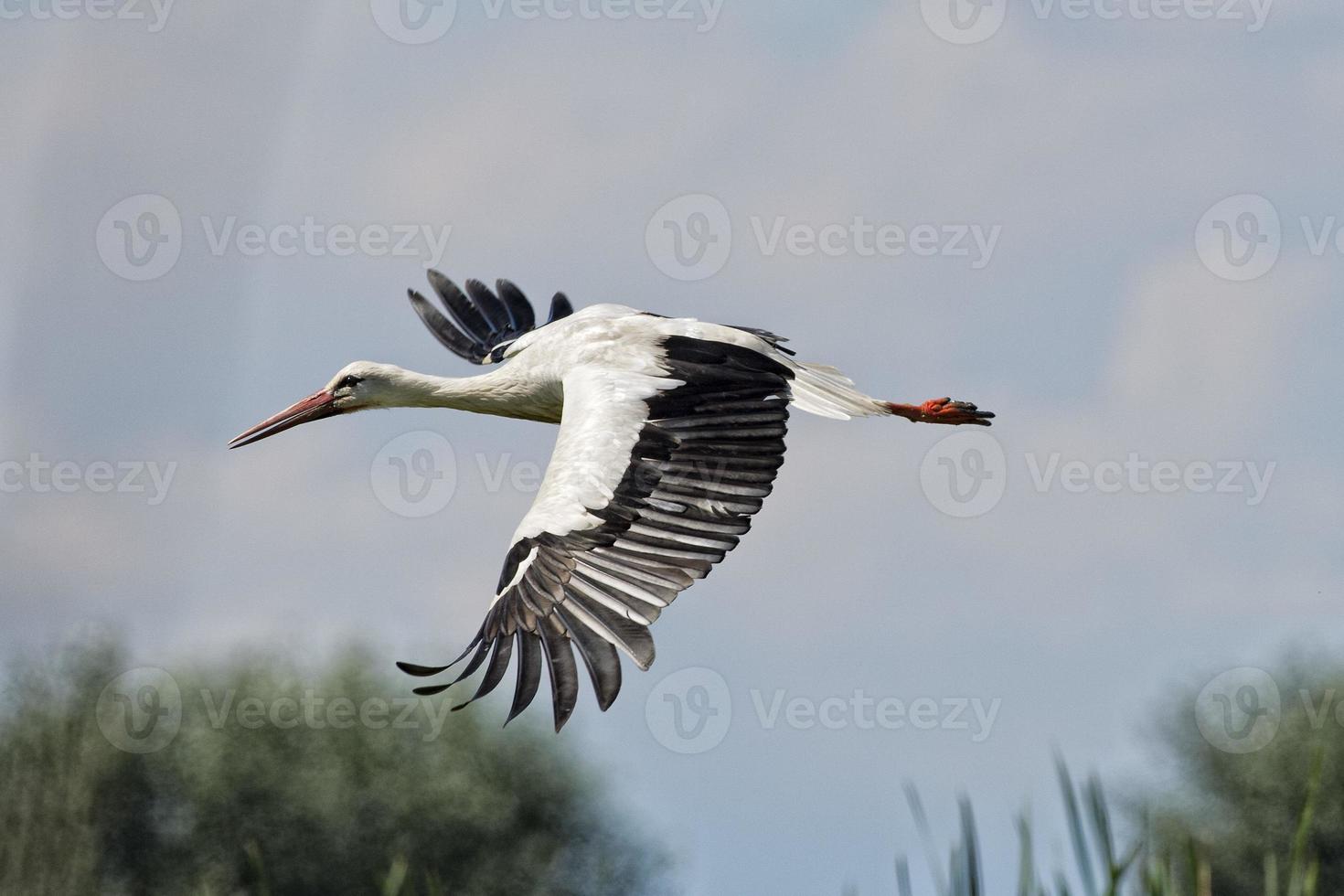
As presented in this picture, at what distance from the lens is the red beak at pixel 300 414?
10.6m

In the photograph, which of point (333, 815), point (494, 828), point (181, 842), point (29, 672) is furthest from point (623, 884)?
point (29, 672)

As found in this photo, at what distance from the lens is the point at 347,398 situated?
34.5 feet

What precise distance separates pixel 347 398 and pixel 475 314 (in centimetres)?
166

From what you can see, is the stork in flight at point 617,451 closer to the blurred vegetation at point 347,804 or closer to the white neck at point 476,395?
the white neck at point 476,395

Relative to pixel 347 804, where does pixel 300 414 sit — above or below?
above

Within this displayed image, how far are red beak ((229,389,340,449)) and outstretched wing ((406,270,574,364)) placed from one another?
4.25 feet

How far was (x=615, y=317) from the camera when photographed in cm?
934

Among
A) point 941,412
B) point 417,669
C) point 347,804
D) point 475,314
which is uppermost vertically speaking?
point 475,314

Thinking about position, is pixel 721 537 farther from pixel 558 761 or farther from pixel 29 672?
pixel 558 761

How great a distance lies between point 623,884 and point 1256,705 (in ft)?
32.1

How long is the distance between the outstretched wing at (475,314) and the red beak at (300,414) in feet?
4.25
